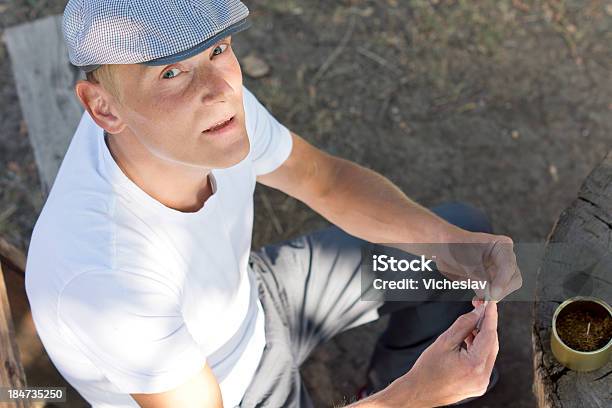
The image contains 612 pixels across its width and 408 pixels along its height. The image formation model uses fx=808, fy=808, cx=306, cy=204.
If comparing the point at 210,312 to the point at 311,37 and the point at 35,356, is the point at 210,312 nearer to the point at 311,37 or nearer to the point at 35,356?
the point at 35,356

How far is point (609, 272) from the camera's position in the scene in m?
1.87

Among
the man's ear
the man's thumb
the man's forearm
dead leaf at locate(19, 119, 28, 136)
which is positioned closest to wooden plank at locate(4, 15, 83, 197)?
dead leaf at locate(19, 119, 28, 136)

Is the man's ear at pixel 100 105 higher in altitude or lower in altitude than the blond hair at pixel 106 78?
lower

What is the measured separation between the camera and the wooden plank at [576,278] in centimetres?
173

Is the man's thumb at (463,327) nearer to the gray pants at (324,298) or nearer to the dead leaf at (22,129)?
the gray pants at (324,298)

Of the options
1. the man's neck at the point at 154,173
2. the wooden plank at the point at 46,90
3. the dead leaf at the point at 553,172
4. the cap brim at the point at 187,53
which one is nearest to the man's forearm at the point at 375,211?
the man's neck at the point at 154,173

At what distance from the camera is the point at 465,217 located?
240 cm

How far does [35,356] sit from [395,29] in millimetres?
2203

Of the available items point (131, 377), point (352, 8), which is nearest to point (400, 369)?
point (131, 377)

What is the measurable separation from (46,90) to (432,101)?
1.62 meters

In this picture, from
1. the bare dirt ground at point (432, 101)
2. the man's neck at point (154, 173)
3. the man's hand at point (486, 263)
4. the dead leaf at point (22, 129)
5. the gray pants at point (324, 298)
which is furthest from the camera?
the dead leaf at point (22, 129)

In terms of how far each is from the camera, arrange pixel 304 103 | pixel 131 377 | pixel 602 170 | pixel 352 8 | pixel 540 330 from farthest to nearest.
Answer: pixel 352 8, pixel 304 103, pixel 602 170, pixel 540 330, pixel 131 377

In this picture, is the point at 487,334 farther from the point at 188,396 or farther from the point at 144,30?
the point at 144,30

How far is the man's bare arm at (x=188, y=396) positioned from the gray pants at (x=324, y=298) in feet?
1.55
